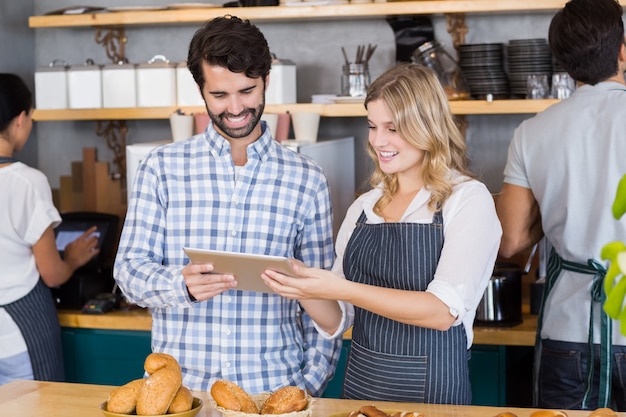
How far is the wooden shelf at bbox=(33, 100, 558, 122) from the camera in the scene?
324cm

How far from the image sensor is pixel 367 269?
2127 mm

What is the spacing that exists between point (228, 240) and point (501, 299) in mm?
1163

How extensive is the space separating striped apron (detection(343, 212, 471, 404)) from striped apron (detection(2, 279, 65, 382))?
1.42 metres

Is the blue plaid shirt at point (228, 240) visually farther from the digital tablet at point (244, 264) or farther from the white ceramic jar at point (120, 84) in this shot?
the white ceramic jar at point (120, 84)

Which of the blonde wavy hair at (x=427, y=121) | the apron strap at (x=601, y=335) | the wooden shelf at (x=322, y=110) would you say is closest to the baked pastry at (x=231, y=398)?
the blonde wavy hair at (x=427, y=121)

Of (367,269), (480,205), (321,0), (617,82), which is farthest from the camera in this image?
(321,0)

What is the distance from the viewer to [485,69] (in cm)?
332

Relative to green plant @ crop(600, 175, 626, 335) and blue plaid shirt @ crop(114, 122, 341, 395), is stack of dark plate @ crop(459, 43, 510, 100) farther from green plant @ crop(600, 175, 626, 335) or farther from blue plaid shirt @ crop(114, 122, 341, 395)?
green plant @ crop(600, 175, 626, 335)

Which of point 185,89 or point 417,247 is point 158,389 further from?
point 185,89

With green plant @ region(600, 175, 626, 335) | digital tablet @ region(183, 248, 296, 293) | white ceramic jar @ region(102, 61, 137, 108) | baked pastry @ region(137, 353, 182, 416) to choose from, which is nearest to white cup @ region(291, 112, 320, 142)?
white ceramic jar @ region(102, 61, 137, 108)

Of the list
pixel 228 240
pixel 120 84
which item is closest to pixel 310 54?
pixel 120 84

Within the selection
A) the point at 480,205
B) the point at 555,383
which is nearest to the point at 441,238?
the point at 480,205

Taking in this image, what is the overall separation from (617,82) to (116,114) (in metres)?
1.99

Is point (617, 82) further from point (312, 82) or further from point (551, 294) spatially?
point (312, 82)
